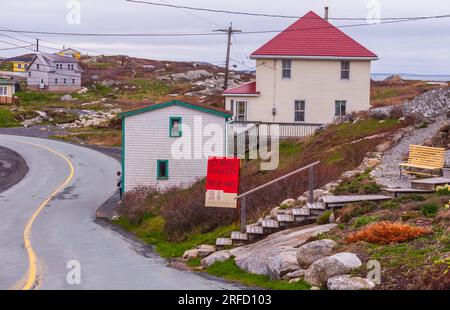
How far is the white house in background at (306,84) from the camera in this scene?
47656mm

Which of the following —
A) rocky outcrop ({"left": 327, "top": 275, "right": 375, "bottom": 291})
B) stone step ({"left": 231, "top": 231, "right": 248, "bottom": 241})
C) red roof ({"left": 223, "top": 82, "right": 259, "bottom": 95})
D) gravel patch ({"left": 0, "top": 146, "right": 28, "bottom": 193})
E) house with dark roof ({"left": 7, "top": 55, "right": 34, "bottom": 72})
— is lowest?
gravel patch ({"left": 0, "top": 146, "right": 28, "bottom": 193})

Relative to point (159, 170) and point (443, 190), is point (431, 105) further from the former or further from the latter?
point (159, 170)

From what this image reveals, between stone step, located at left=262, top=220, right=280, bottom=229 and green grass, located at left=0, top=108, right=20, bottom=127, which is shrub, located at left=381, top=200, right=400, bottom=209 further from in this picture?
green grass, located at left=0, top=108, right=20, bottom=127

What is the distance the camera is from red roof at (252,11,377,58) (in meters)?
47.6

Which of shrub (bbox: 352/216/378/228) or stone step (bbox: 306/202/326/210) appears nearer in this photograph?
shrub (bbox: 352/216/378/228)

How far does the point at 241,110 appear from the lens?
48.6 m

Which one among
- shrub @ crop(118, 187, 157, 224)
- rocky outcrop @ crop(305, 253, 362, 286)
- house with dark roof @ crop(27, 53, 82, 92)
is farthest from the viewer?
house with dark roof @ crop(27, 53, 82, 92)

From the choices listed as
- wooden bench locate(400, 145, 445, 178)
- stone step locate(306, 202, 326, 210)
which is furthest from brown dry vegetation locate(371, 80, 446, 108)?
stone step locate(306, 202, 326, 210)

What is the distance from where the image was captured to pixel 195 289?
15344 mm

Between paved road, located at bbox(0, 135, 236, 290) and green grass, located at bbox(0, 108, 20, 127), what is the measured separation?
21.4m

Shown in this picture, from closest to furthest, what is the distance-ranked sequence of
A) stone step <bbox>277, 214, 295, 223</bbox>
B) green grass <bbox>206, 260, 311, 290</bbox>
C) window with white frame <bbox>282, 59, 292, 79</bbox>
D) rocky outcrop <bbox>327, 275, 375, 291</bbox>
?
1. rocky outcrop <bbox>327, 275, 375, 291</bbox>
2. green grass <bbox>206, 260, 311, 290</bbox>
3. stone step <bbox>277, 214, 295, 223</bbox>
4. window with white frame <bbox>282, 59, 292, 79</bbox>

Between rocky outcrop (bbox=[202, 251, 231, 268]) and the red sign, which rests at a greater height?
the red sign

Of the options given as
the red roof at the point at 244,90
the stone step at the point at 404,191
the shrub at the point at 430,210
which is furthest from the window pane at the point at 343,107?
the shrub at the point at 430,210
